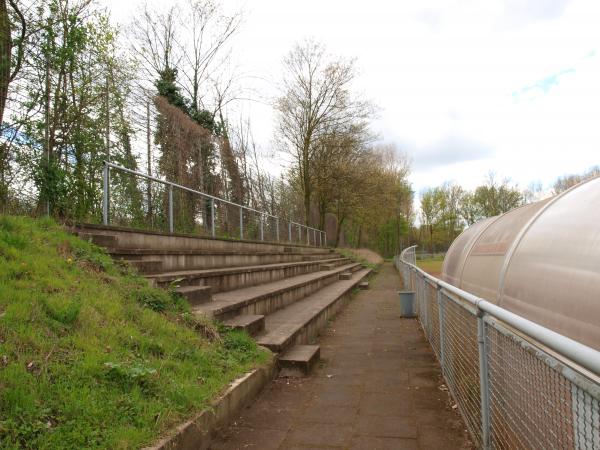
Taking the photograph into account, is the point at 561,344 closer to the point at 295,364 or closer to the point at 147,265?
the point at 295,364

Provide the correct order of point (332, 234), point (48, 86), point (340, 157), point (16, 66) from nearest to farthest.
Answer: point (16, 66)
point (48, 86)
point (340, 157)
point (332, 234)

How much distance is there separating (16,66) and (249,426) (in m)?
5.69

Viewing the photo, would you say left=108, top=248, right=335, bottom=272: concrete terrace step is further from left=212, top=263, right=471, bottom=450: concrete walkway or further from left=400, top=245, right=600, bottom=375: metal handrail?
left=400, top=245, right=600, bottom=375: metal handrail

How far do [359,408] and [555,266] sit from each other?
2.17m

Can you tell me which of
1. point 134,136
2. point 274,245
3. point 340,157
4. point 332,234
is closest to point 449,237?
point 332,234

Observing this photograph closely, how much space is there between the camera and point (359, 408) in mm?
3932

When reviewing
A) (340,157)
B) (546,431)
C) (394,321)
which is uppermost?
(340,157)

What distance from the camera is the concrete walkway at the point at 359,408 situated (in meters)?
3.25

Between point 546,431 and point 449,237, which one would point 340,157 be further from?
point 449,237

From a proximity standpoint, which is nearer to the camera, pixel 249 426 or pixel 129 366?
pixel 129 366

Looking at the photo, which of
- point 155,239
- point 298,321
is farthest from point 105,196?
point 298,321

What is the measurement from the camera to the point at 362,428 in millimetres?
3479

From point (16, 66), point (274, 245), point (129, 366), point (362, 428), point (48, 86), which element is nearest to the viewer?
point (129, 366)

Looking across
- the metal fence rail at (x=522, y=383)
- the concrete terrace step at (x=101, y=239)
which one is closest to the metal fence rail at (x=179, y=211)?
the concrete terrace step at (x=101, y=239)
